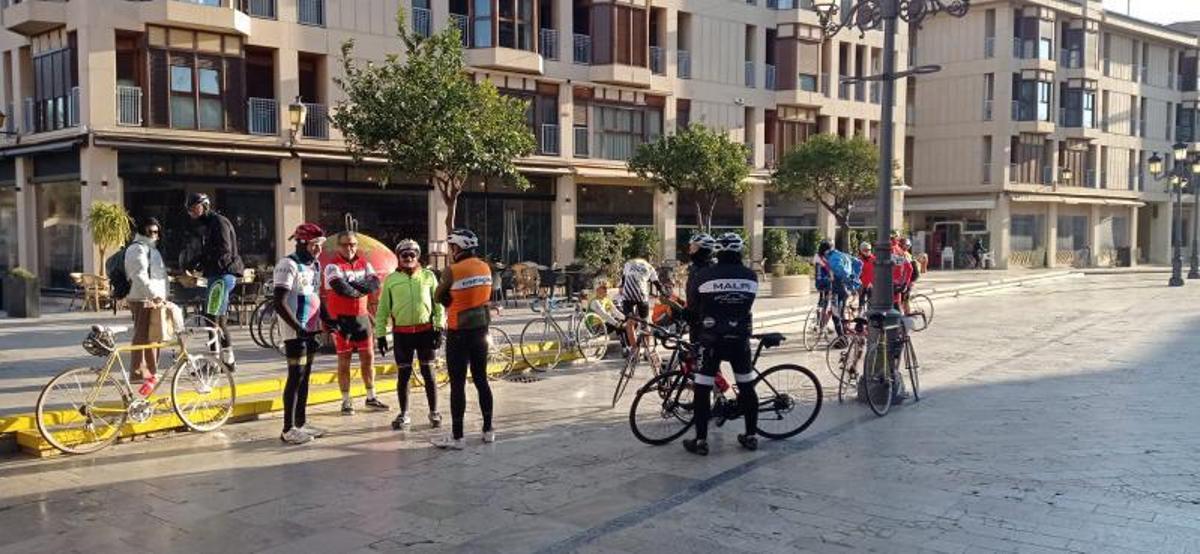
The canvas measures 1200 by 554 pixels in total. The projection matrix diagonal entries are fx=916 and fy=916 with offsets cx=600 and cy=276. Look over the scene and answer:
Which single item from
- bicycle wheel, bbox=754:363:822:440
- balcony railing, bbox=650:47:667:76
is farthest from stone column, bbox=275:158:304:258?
bicycle wheel, bbox=754:363:822:440

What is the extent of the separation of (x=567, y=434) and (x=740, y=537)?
10.1 ft

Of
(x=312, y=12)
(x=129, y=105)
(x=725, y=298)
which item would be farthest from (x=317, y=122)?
(x=725, y=298)

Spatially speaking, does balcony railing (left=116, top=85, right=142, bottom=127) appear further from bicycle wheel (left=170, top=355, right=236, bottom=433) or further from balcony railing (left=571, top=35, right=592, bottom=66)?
bicycle wheel (left=170, top=355, right=236, bottom=433)

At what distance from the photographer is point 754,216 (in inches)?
1423

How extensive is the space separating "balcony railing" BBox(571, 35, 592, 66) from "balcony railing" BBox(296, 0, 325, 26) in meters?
8.55

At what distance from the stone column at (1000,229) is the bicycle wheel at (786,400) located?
40.4 metres

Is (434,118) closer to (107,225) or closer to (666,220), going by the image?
(107,225)

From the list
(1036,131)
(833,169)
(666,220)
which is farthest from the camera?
(1036,131)

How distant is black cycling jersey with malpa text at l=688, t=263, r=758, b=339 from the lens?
287 inches

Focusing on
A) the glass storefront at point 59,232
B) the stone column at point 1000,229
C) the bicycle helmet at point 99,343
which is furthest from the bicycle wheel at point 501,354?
the stone column at point 1000,229

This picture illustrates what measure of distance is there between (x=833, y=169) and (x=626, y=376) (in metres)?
22.6

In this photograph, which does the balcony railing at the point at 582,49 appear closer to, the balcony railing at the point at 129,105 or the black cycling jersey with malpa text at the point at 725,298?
the balcony railing at the point at 129,105

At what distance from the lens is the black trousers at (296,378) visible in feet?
25.6

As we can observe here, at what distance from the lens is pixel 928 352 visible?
14.3 metres
